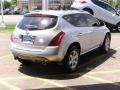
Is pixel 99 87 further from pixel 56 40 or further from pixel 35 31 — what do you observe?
pixel 35 31

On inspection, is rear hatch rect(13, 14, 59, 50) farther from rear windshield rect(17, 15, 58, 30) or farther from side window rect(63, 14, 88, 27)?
side window rect(63, 14, 88, 27)

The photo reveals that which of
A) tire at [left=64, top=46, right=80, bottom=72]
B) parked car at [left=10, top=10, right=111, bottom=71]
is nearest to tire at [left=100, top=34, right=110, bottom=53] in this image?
parked car at [left=10, top=10, right=111, bottom=71]

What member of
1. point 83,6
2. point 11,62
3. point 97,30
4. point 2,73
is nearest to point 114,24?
point 83,6

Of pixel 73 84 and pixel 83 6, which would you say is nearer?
pixel 73 84

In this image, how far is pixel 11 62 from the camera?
33.8 ft

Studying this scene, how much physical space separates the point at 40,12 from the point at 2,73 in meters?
2.01

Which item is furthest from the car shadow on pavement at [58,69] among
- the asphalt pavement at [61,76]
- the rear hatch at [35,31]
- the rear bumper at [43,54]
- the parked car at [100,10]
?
the parked car at [100,10]

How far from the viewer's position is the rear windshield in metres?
8.66

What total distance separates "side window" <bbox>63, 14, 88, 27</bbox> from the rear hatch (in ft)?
1.75

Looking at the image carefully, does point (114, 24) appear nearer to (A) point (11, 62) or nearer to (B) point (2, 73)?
(A) point (11, 62)

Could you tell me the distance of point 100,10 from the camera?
64.3 ft

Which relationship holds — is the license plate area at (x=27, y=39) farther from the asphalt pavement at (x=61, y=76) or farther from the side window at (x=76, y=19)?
the side window at (x=76, y=19)

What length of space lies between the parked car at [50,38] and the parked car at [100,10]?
988 centimetres

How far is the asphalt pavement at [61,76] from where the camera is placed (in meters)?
7.70
